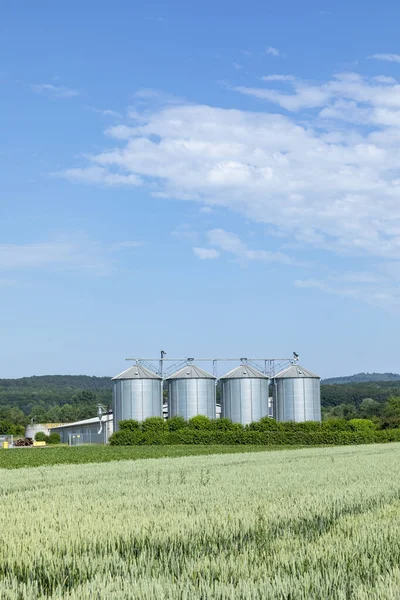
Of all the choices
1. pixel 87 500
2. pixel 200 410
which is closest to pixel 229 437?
pixel 200 410

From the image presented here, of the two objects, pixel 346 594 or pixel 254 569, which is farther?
pixel 254 569

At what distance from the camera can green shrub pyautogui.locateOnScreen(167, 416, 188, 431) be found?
259ft

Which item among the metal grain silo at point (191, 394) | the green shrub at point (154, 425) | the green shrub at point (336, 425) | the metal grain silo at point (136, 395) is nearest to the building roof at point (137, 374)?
the metal grain silo at point (136, 395)

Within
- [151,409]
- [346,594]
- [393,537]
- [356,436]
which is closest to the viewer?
[346,594]

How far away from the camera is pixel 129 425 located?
258ft

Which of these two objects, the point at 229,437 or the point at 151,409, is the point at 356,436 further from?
the point at 151,409

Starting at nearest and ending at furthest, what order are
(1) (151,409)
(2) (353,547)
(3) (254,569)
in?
1. (3) (254,569)
2. (2) (353,547)
3. (1) (151,409)

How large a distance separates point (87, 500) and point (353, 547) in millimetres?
7336

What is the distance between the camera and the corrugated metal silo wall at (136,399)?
81438mm

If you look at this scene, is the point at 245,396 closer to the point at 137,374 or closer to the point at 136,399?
the point at 136,399

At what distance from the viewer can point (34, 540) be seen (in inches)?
374

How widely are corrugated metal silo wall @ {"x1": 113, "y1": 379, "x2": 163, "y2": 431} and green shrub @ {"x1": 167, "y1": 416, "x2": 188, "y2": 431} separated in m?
3.50

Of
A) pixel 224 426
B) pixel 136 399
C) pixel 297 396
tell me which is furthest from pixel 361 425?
pixel 136 399

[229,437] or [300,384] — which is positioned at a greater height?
[300,384]
